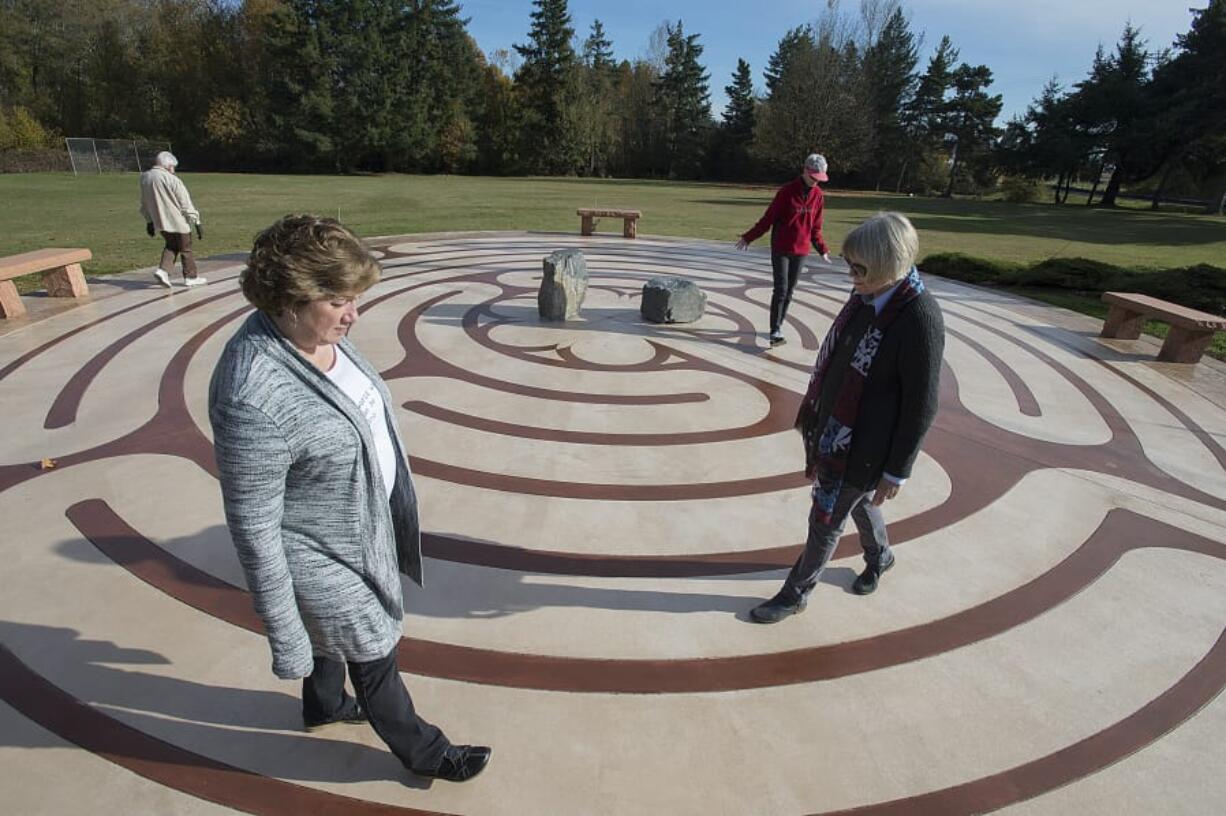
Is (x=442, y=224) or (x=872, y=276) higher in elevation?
(x=872, y=276)

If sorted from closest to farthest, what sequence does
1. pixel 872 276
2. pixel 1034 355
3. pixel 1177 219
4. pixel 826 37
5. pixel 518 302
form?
pixel 872 276 → pixel 1034 355 → pixel 518 302 → pixel 1177 219 → pixel 826 37

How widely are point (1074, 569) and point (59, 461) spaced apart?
6263 mm

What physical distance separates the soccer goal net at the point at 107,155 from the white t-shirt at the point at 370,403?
46842 mm

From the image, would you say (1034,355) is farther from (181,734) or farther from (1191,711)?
(181,734)

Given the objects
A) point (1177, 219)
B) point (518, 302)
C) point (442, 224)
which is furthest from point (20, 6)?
point (1177, 219)

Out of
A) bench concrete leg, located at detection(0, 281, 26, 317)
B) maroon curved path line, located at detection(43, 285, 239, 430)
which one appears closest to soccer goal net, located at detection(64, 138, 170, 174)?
bench concrete leg, located at detection(0, 281, 26, 317)

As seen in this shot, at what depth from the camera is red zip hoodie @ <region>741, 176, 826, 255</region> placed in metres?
6.68

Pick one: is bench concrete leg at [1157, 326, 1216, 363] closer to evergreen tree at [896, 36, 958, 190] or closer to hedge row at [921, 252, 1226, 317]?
hedge row at [921, 252, 1226, 317]

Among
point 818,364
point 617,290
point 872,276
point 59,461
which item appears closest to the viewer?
point 872,276

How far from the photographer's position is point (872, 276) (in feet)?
→ 8.79

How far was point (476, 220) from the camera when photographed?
18.0 m

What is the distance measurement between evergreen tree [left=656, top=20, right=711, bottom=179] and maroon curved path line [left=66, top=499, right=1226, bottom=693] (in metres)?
61.5

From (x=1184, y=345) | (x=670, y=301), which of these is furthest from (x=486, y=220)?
(x=1184, y=345)

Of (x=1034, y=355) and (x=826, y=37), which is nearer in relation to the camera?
(x=1034, y=355)
